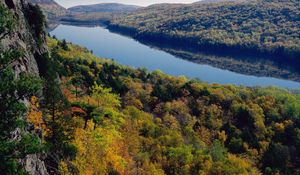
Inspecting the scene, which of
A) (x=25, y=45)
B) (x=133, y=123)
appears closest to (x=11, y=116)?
(x=25, y=45)

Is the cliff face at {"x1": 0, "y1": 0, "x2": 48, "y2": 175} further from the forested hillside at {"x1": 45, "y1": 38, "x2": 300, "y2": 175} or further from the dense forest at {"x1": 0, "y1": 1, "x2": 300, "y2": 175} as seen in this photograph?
the forested hillside at {"x1": 45, "y1": 38, "x2": 300, "y2": 175}

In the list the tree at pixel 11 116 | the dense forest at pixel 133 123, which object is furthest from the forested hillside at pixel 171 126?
the tree at pixel 11 116

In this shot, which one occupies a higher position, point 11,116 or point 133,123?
point 11,116

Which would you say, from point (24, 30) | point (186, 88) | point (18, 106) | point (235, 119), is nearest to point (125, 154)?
point (24, 30)

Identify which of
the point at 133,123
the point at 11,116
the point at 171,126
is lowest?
the point at 171,126

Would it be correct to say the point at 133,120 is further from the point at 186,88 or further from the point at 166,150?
the point at 186,88

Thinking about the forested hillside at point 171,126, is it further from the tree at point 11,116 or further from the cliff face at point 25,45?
the tree at point 11,116

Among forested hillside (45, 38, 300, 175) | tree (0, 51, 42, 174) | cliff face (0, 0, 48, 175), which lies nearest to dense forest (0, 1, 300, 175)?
tree (0, 51, 42, 174)

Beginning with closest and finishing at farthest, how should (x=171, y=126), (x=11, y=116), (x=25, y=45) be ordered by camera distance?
(x=11, y=116) → (x=25, y=45) → (x=171, y=126)

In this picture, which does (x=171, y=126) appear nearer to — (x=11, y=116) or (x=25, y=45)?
(x=25, y=45)
